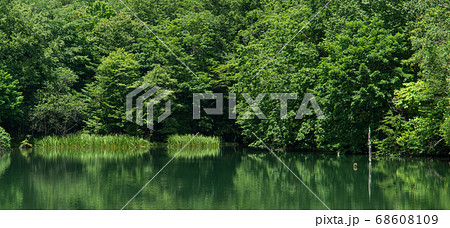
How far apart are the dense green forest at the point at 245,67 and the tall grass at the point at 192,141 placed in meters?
1.17

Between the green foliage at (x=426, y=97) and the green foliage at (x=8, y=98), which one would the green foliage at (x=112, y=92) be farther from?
the green foliage at (x=426, y=97)

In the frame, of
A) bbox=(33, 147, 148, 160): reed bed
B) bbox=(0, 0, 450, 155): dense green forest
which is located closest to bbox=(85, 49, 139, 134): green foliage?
bbox=(0, 0, 450, 155): dense green forest

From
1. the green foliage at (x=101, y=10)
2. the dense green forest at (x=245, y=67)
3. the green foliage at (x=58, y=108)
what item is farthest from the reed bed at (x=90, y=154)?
the green foliage at (x=101, y=10)

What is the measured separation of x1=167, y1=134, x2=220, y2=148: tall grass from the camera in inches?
1204

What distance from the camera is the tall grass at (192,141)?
1204 inches

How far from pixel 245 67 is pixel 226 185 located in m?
13.8

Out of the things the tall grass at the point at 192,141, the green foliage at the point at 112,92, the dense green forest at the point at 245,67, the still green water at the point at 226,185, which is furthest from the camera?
the green foliage at the point at 112,92

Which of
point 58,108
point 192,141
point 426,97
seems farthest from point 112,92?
point 426,97

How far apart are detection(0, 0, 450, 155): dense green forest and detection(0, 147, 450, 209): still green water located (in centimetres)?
250

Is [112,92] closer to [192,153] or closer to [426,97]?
[192,153]

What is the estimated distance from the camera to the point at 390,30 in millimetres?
19703

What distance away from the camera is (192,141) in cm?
3078

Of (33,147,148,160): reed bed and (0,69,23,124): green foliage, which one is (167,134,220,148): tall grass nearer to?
(33,147,148,160): reed bed
